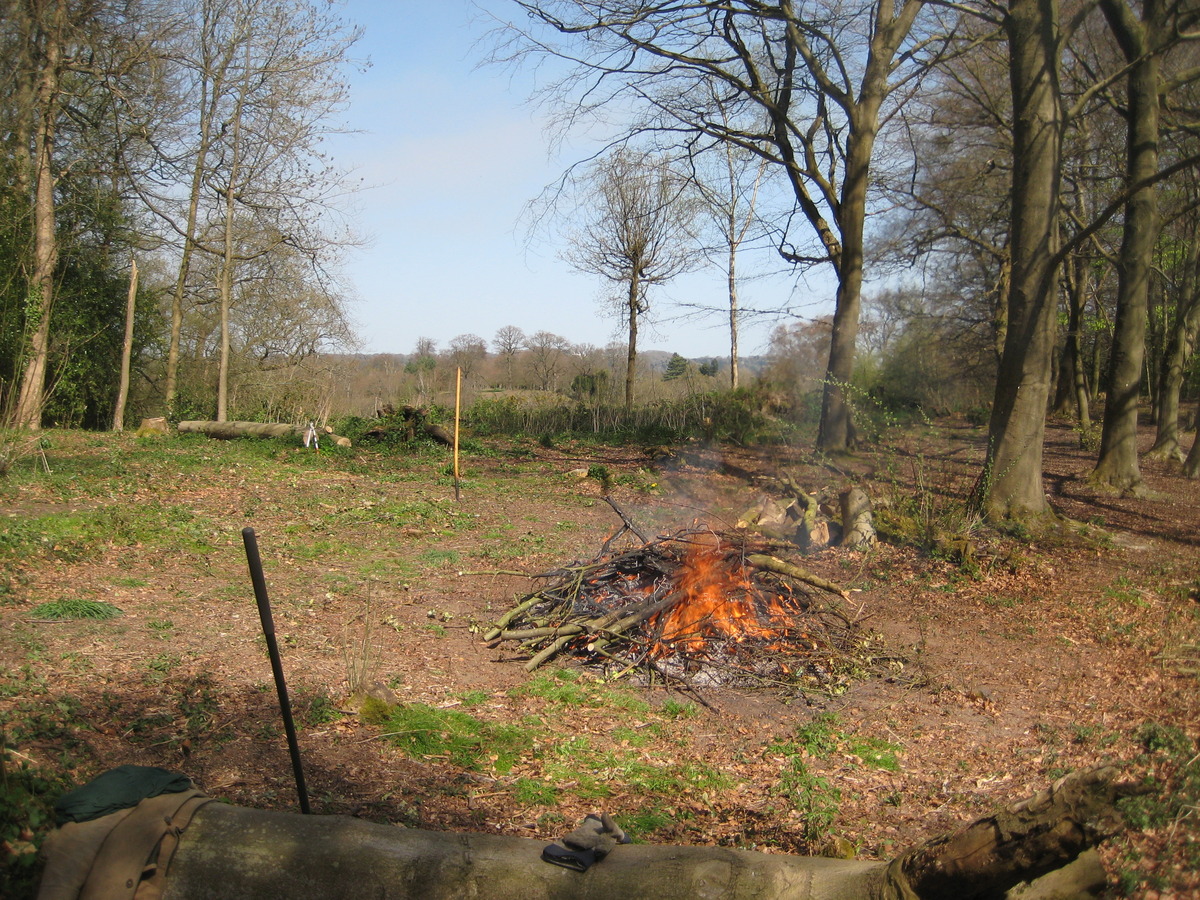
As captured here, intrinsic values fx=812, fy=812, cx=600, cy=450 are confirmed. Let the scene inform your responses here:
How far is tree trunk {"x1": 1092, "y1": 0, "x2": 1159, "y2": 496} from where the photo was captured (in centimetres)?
1168

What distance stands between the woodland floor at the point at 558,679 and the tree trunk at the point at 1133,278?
0.93 meters

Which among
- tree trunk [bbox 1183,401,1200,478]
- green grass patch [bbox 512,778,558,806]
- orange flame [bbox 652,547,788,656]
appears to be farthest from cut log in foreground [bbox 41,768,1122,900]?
tree trunk [bbox 1183,401,1200,478]

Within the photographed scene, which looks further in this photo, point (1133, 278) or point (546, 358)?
point (546, 358)

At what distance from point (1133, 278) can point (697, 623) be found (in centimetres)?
985

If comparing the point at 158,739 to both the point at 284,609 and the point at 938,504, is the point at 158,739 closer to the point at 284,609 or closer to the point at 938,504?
the point at 284,609

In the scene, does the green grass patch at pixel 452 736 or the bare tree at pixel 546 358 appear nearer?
the green grass patch at pixel 452 736

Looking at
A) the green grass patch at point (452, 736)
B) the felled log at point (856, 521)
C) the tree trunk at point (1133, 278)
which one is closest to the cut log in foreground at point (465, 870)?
the green grass patch at point (452, 736)

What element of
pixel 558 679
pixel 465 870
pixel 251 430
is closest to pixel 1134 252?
pixel 558 679

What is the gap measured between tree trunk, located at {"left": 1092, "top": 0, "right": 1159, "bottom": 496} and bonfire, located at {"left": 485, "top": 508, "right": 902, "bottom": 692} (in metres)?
7.37

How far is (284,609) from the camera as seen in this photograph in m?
Result: 7.04

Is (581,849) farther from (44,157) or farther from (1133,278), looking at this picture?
(44,157)

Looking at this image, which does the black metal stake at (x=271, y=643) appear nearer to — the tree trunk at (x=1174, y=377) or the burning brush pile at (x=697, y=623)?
the burning brush pile at (x=697, y=623)

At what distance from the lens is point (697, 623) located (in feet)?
20.7

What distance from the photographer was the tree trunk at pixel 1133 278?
11.7 meters
